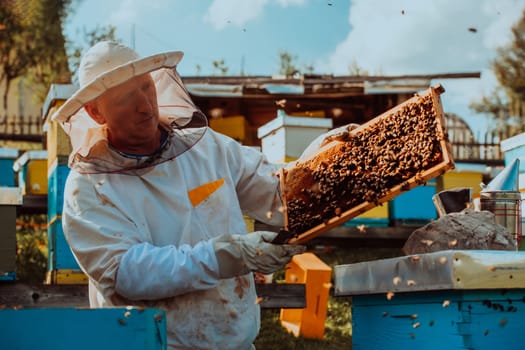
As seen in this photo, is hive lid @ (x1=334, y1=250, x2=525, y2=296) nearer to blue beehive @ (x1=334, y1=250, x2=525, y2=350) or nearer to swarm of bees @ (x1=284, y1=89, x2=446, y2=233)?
blue beehive @ (x1=334, y1=250, x2=525, y2=350)

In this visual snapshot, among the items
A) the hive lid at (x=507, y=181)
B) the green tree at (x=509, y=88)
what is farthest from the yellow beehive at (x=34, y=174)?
the green tree at (x=509, y=88)

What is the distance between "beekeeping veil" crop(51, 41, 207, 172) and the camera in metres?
2.69

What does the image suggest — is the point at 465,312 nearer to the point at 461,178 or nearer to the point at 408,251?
the point at 408,251

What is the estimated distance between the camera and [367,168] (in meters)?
2.86

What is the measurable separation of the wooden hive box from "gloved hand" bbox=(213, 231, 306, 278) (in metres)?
0.07

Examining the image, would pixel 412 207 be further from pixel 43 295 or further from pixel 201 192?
pixel 201 192

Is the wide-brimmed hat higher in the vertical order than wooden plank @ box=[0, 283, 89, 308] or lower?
higher

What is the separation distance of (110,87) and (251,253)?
0.78 m

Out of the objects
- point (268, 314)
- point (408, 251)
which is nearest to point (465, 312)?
point (408, 251)

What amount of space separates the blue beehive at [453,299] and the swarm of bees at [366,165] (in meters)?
0.29

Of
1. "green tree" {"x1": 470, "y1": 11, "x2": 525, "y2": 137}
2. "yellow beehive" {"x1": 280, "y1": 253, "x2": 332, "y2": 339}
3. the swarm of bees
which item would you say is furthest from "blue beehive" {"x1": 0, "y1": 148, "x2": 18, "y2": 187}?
"green tree" {"x1": 470, "y1": 11, "x2": 525, "y2": 137}

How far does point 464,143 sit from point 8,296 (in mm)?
13755

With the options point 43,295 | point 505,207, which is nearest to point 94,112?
point 505,207

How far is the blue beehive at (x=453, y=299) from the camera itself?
2396mm
